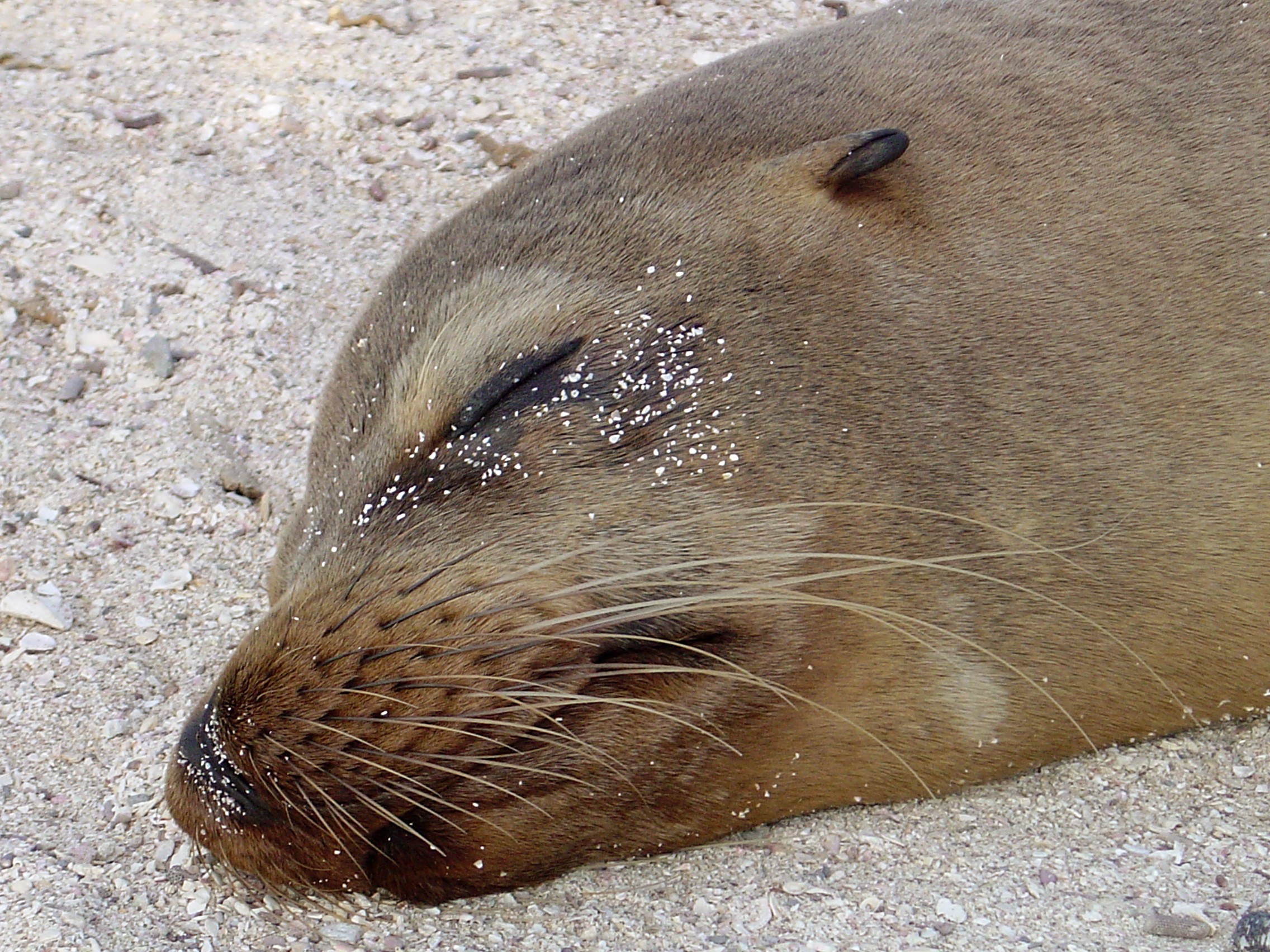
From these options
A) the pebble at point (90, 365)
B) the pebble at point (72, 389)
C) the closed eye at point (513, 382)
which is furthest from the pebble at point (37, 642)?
the closed eye at point (513, 382)

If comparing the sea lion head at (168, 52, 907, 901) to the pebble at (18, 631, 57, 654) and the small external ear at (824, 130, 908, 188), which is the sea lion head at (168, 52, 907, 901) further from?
the pebble at (18, 631, 57, 654)

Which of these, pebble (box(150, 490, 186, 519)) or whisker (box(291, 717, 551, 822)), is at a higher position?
whisker (box(291, 717, 551, 822))

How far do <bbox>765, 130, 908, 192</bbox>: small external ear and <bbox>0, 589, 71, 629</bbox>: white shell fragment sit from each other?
1.77 m

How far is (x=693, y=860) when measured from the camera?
8.49 ft

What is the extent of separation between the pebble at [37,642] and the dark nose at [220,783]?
898mm

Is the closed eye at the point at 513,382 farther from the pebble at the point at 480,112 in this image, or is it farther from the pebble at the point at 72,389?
the pebble at the point at 480,112

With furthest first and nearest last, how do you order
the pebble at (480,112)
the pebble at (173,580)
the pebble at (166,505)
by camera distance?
the pebble at (480,112), the pebble at (166,505), the pebble at (173,580)

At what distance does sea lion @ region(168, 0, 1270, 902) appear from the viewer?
2342 millimetres

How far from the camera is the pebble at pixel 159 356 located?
401cm

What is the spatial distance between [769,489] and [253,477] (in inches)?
69.3

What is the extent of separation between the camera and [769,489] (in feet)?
7.95

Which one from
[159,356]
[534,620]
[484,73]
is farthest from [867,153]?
[484,73]

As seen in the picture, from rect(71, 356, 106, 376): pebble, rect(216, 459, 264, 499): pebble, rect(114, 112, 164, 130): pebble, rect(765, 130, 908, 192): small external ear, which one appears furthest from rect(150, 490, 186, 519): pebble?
rect(765, 130, 908, 192): small external ear

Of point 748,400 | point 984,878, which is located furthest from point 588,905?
point 748,400
